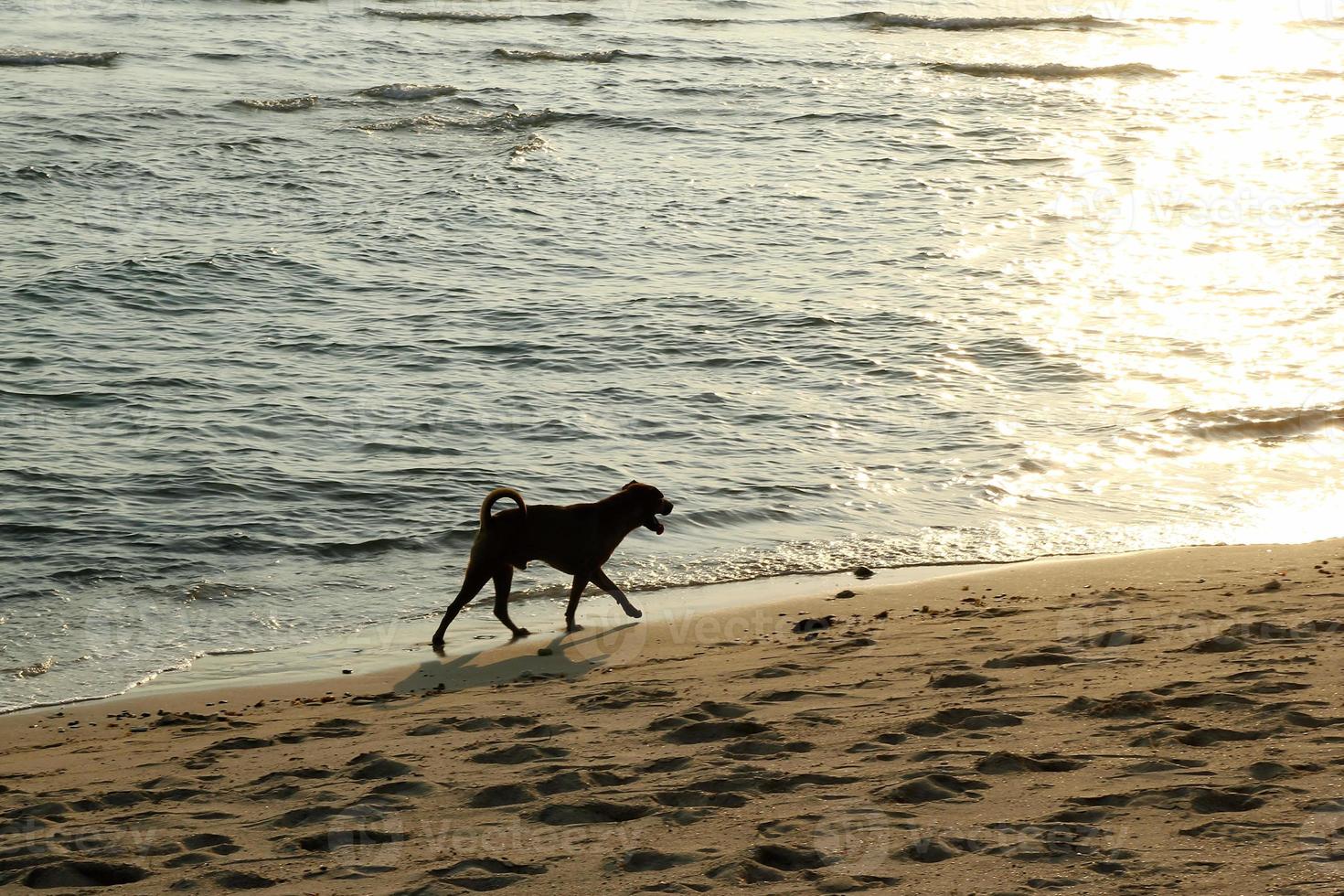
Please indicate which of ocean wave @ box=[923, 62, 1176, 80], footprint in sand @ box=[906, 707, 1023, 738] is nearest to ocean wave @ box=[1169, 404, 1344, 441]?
footprint in sand @ box=[906, 707, 1023, 738]

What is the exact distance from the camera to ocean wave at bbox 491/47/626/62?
30.8 meters

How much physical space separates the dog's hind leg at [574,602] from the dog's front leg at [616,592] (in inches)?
2.7

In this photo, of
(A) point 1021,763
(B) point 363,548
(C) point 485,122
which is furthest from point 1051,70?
(A) point 1021,763

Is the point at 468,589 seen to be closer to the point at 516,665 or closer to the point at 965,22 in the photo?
the point at 516,665

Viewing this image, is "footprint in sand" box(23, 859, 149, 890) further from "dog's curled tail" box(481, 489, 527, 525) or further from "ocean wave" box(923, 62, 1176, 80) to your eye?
"ocean wave" box(923, 62, 1176, 80)

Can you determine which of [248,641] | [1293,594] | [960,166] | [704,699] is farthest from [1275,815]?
[960,166]

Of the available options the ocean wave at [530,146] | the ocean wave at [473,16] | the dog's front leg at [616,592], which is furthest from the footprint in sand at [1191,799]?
the ocean wave at [473,16]

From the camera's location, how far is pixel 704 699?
5848mm

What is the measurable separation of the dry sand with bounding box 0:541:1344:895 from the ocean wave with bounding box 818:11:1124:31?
31295 millimetres

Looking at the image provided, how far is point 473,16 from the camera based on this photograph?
1411 inches

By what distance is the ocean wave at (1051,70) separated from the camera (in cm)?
3041

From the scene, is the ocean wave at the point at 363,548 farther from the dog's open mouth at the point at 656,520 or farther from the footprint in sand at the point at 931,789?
the footprint in sand at the point at 931,789

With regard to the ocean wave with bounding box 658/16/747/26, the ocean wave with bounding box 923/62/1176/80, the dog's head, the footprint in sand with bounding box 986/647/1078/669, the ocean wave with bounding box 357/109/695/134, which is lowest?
the footprint in sand with bounding box 986/647/1078/669

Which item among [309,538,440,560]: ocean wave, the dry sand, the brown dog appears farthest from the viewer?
[309,538,440,560]: ocean wave
